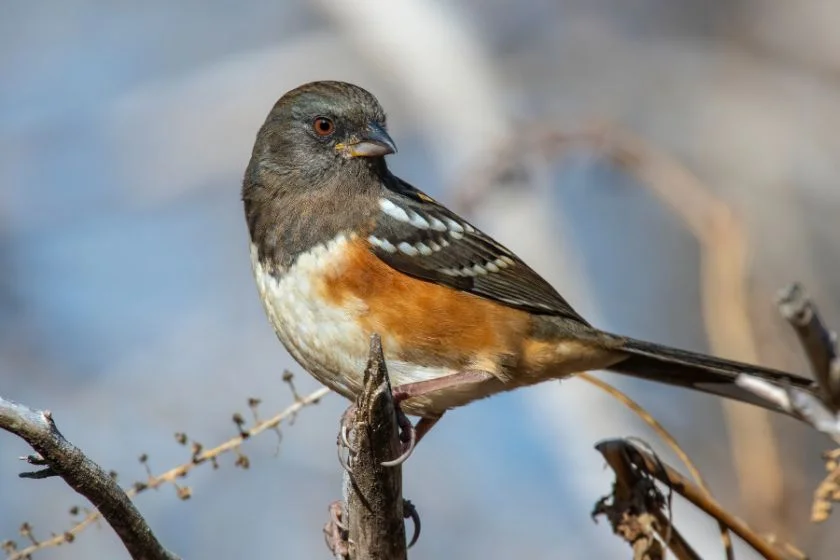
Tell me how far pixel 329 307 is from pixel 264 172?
2.37 ft

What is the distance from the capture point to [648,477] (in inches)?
107

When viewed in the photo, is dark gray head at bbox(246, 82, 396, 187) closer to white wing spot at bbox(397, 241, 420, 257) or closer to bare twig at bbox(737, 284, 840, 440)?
white wing spot at bbox(397, 241, 420, 257)

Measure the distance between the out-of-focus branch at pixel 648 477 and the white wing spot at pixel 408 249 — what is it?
3.44ft

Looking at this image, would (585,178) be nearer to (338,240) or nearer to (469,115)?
(469,115)

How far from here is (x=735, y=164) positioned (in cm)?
732

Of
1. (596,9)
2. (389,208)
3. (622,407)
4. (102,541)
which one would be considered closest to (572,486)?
(622,407)

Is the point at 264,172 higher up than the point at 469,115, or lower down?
lower down

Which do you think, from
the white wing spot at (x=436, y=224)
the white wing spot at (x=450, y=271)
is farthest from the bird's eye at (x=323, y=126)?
the white wing spot at (x=450, y=271)

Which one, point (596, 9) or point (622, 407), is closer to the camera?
point (622, 407)

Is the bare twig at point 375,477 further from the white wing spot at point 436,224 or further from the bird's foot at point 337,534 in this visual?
the white wing spot at point 436,224

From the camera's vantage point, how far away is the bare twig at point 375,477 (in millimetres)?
2500

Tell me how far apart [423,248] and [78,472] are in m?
1.71

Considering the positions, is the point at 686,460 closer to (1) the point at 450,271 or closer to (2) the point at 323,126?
(1) the point at 450,271

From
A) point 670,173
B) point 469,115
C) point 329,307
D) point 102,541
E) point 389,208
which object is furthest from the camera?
point 469,115
